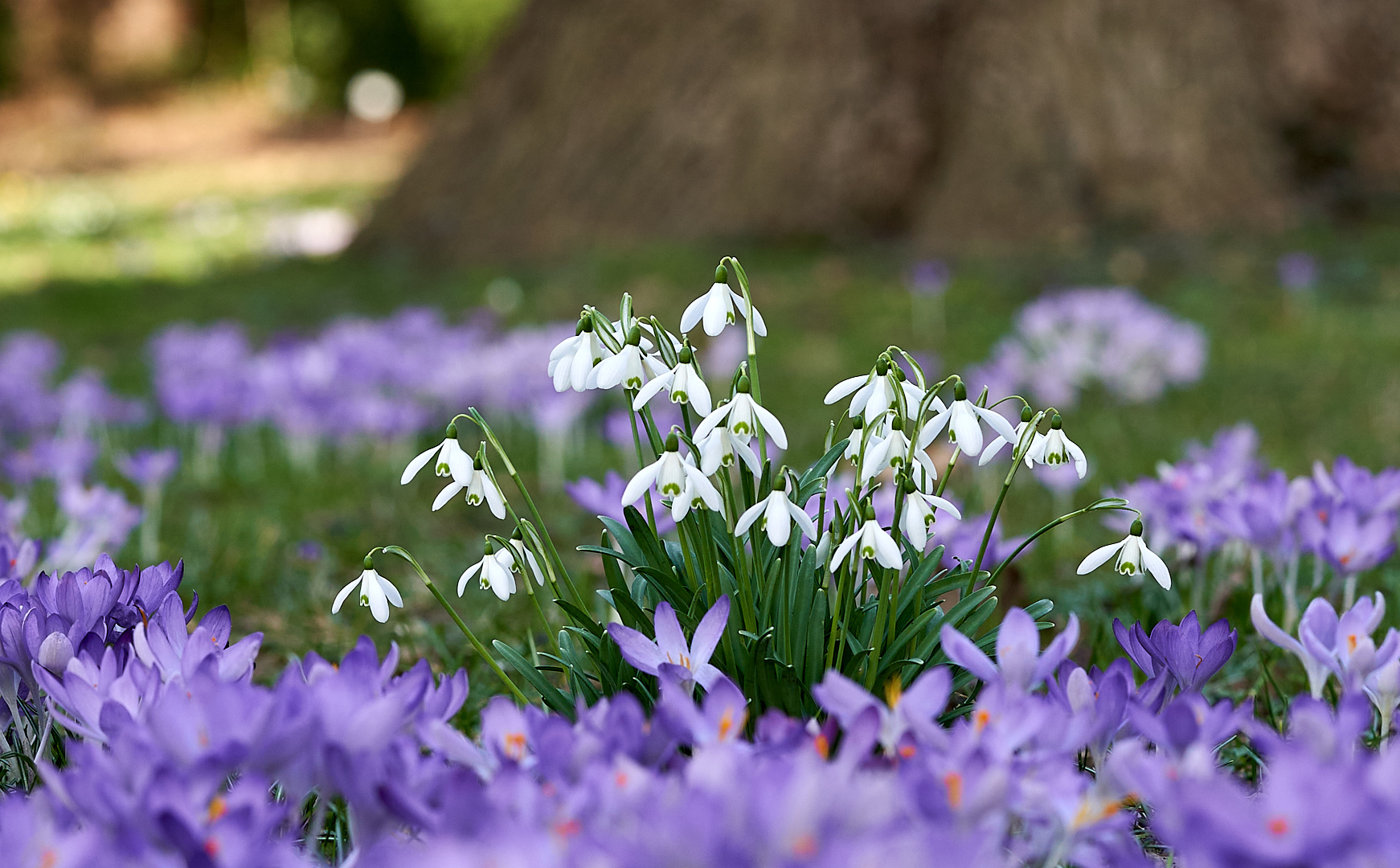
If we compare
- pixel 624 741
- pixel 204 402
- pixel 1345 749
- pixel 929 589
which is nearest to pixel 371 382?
pixel 204 402

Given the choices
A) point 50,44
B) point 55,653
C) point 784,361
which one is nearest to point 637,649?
point 55,653

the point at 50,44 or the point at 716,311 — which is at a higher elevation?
the point at 716,311

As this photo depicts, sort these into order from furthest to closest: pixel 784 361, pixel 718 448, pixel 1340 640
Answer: pixel 784 361 < pixel 1340 640 < pixel 718 448

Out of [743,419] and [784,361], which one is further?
[784,361]

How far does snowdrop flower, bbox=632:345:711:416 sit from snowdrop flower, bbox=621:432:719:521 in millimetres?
54

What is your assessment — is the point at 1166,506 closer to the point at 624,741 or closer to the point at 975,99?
the point at 624,741

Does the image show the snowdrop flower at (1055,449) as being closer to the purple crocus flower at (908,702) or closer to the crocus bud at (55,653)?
the purple crocus flower at (908,702)

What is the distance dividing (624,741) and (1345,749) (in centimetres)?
70

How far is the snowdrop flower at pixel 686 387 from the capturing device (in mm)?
1473

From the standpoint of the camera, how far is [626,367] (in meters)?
1.51

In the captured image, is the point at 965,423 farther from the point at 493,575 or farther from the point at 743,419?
the point at 493,575

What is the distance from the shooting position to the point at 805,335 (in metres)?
7.43

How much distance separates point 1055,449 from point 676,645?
20.4 inches

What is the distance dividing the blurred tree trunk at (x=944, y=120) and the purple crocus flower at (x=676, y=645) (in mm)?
7601
